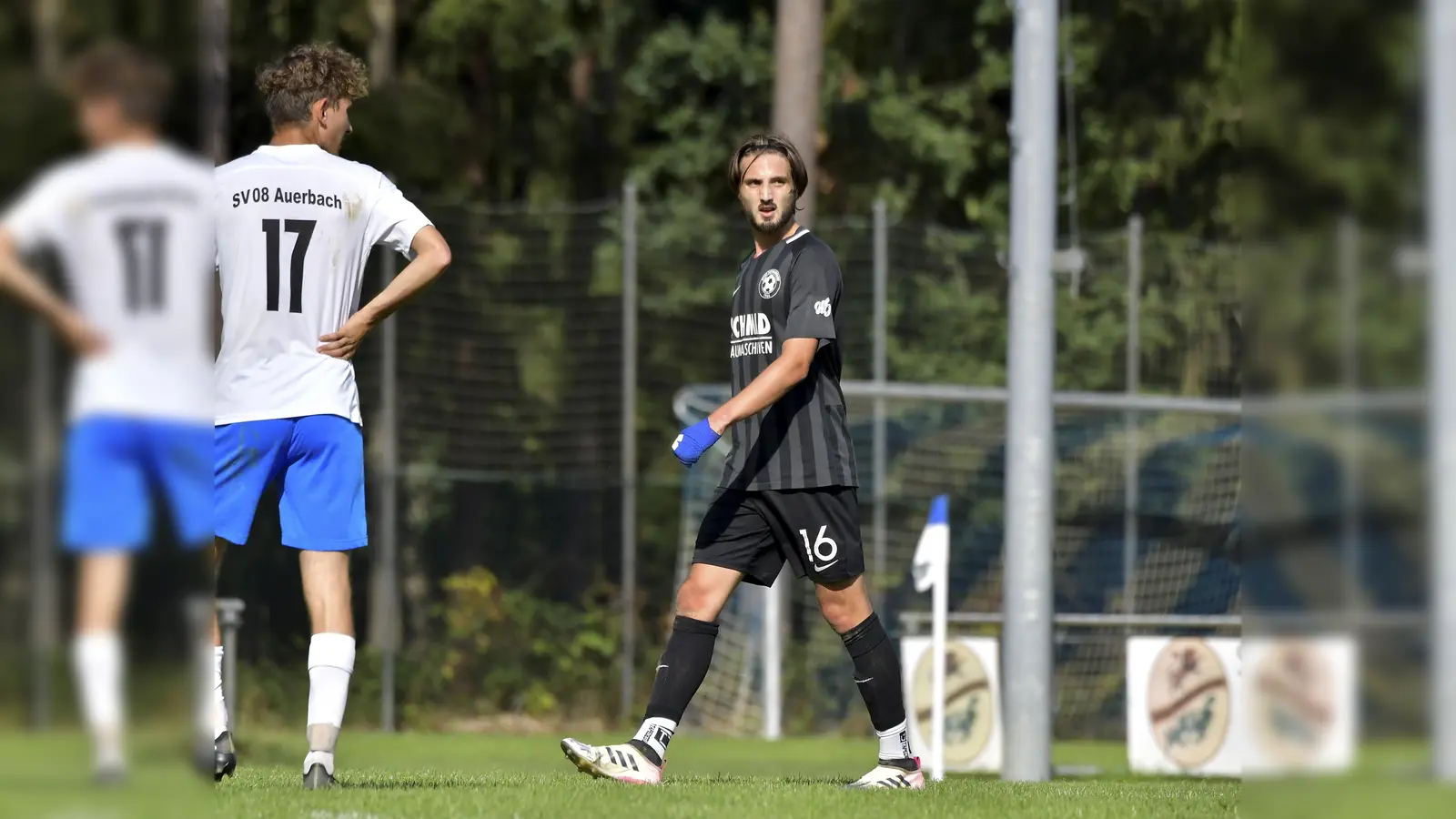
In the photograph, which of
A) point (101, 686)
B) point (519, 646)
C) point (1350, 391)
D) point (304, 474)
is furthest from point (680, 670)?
point (519, 646)

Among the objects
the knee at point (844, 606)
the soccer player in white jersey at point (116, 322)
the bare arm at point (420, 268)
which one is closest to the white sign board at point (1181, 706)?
the knee at point (844, 606)

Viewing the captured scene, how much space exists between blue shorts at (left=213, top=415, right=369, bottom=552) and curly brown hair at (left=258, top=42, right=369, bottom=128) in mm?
804

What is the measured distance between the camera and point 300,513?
5352 mm

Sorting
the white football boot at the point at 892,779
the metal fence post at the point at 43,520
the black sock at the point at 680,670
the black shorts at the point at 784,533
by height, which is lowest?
the white football boot at the point at 892,779

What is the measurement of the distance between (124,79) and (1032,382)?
8884 mm

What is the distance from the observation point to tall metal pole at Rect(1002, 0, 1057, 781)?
1045 centimetres

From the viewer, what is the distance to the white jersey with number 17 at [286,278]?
530 cm

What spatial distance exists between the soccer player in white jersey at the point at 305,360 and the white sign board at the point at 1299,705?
379 centimetres

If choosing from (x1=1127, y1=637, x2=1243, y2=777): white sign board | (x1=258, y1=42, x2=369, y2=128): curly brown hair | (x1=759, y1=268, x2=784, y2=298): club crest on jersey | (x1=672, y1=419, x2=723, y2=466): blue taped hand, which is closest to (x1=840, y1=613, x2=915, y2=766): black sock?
(x1=672, y1=419, x2=723, y2=466): blue taped hand

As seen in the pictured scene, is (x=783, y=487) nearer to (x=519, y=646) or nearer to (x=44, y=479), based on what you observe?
(x=44, y=479)

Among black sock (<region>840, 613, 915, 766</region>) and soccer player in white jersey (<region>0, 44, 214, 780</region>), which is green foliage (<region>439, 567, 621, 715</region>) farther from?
soccer player in white jersey (<region>0, 44, 214, 780</region>)

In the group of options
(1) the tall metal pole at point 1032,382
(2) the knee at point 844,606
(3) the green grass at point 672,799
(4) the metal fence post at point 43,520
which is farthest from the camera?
(1) the tall metal pole at point 1032,382

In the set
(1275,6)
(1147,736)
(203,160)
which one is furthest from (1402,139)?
(1147,736)

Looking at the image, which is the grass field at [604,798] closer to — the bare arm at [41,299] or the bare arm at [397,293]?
the bare arm at [41,299]
